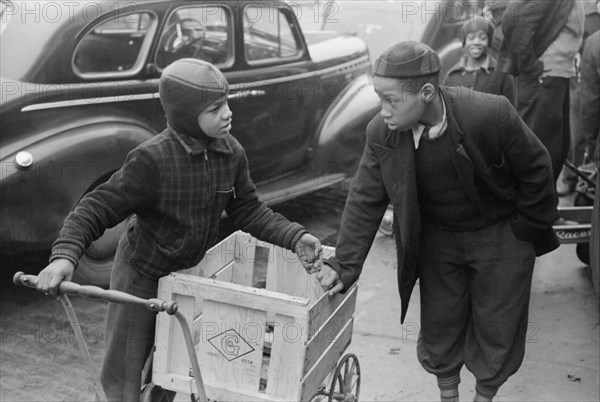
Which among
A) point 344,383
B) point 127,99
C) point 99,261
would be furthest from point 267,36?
point 344,383

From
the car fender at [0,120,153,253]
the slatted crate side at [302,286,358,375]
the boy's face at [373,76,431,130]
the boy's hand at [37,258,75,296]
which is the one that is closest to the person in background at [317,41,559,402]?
the boy's face at [373,76,431,130]

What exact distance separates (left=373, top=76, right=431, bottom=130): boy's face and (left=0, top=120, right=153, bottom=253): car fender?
105 inches

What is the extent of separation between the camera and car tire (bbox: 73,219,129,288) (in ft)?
18.5

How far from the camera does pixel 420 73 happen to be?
10.8ft

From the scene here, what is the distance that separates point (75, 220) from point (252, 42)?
4.03 meters

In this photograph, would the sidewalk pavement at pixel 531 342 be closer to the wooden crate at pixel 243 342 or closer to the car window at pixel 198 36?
the wooden crate at pixel 243 342

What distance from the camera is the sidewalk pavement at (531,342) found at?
4715mm

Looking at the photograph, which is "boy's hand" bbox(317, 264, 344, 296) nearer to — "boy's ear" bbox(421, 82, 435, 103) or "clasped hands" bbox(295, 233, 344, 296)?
"clasped hands" bbox(295, 233, 344, 296)

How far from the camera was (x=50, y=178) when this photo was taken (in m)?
5.26

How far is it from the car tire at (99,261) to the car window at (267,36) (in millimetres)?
1856

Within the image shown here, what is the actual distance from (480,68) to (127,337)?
3.69 m

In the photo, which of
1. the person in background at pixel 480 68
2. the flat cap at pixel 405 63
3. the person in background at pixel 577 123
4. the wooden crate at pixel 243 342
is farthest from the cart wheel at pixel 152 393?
the person in background at pixel 577 123

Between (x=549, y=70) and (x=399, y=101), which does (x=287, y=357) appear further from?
(x=549, y=70)

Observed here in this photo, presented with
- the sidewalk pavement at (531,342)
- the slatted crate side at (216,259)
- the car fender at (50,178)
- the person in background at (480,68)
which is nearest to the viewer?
the slatted crate side at (216,259)
